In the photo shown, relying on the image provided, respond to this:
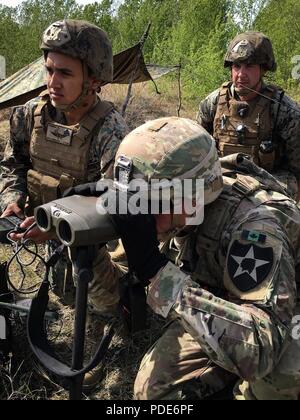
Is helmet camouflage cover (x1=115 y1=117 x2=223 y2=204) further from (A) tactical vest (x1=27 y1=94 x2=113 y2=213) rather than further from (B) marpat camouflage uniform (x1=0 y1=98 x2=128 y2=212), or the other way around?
(A) tactical vest (x1=27 y1=94 x2=113 y2=213)

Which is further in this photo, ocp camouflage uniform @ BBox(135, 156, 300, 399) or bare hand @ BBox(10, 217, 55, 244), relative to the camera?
bare hand @ BBox(10, 217, 55, 244)

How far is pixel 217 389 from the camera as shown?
202 centimetres

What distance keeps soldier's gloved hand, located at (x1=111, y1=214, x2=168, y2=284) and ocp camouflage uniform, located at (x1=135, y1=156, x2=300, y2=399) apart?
0.12 feet

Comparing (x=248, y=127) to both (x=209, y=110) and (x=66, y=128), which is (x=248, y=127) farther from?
(x=66, y=128)

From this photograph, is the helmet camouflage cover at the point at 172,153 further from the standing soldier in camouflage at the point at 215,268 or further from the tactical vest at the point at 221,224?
the tactical vest at the point at 221,224

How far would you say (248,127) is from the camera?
12.8 ft

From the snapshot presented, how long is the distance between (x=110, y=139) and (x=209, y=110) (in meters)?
1.79

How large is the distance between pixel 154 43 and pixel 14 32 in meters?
5.03

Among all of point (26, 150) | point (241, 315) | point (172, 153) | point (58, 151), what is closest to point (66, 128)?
point (58, 151)

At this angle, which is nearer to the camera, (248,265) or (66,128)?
(248,265)

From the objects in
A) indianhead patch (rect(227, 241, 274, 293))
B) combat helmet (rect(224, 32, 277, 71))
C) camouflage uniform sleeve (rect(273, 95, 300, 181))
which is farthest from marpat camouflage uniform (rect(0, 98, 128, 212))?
camouflage uniform sleeve (rect(273, 95, 300, 181))

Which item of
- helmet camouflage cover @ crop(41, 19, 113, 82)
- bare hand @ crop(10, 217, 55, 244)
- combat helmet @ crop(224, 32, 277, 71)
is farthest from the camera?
combat helmet @ crop(224, 32, 277, 71)

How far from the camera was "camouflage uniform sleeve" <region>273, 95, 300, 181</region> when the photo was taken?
3.79 metres

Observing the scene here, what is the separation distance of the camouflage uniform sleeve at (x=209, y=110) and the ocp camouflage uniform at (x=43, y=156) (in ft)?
5.34
